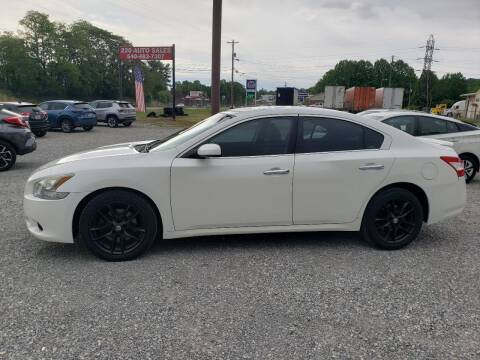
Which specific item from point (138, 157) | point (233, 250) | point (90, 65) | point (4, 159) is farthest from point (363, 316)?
point (90, 65)

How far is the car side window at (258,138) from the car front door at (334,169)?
6.2 inches

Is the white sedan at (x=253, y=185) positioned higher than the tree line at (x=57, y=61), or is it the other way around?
the tree line at (x=57, y=61)

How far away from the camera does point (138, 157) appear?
13.0 feet

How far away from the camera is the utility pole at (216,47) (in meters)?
16.2

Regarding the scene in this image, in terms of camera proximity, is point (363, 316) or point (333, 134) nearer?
point (363, 316)

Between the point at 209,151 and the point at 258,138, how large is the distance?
1.98ft

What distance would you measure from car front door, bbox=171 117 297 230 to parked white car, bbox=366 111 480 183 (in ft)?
16.0

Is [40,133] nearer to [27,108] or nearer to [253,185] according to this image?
[27,108]

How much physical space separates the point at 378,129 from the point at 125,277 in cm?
305

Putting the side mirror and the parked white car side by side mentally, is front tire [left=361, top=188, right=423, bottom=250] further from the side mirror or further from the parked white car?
the parked white car

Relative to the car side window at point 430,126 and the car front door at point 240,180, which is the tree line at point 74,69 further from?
the car front door at point 240,180

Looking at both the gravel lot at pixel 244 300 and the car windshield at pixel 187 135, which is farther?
the car windshield at pixel 187 135

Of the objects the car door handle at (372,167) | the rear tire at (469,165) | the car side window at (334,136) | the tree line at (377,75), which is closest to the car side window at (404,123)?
the rear tire at (469,165)

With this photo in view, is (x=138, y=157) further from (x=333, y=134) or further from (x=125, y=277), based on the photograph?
(x=333, y=134)
